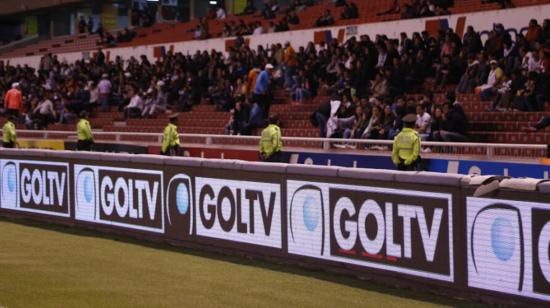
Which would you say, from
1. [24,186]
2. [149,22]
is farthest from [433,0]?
[149,22]

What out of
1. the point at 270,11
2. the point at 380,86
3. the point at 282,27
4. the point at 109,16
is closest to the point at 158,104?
the point at 282,27

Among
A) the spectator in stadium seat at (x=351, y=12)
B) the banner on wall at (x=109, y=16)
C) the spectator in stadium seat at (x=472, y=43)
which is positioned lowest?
the spectator in stadium seat at (x=472, y=43)

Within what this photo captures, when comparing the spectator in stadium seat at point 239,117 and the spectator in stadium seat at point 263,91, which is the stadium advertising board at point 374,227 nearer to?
the spectator in stadium seat at point 239,117

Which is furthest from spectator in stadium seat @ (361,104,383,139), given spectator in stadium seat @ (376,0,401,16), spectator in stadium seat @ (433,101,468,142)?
spectator in stadium seat @ (376,0,401,16)

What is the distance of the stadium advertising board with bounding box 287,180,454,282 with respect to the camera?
8.35 m

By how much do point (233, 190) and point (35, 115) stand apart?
74.6ft

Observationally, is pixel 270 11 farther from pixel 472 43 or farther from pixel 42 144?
pixel 472 43

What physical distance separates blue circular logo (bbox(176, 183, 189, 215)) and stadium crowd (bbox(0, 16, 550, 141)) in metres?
6.36

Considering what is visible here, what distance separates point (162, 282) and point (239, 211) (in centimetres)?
192

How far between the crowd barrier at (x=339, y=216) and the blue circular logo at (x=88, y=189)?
3 cm

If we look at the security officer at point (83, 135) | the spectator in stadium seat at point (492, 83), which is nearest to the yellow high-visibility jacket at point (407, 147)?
the spectator in stadium seat at point (492, 83)

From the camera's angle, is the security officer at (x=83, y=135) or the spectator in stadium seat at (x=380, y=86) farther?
the security officer at (x=83, y=135)

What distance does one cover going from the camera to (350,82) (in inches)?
828

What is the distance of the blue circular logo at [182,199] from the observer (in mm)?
11828
